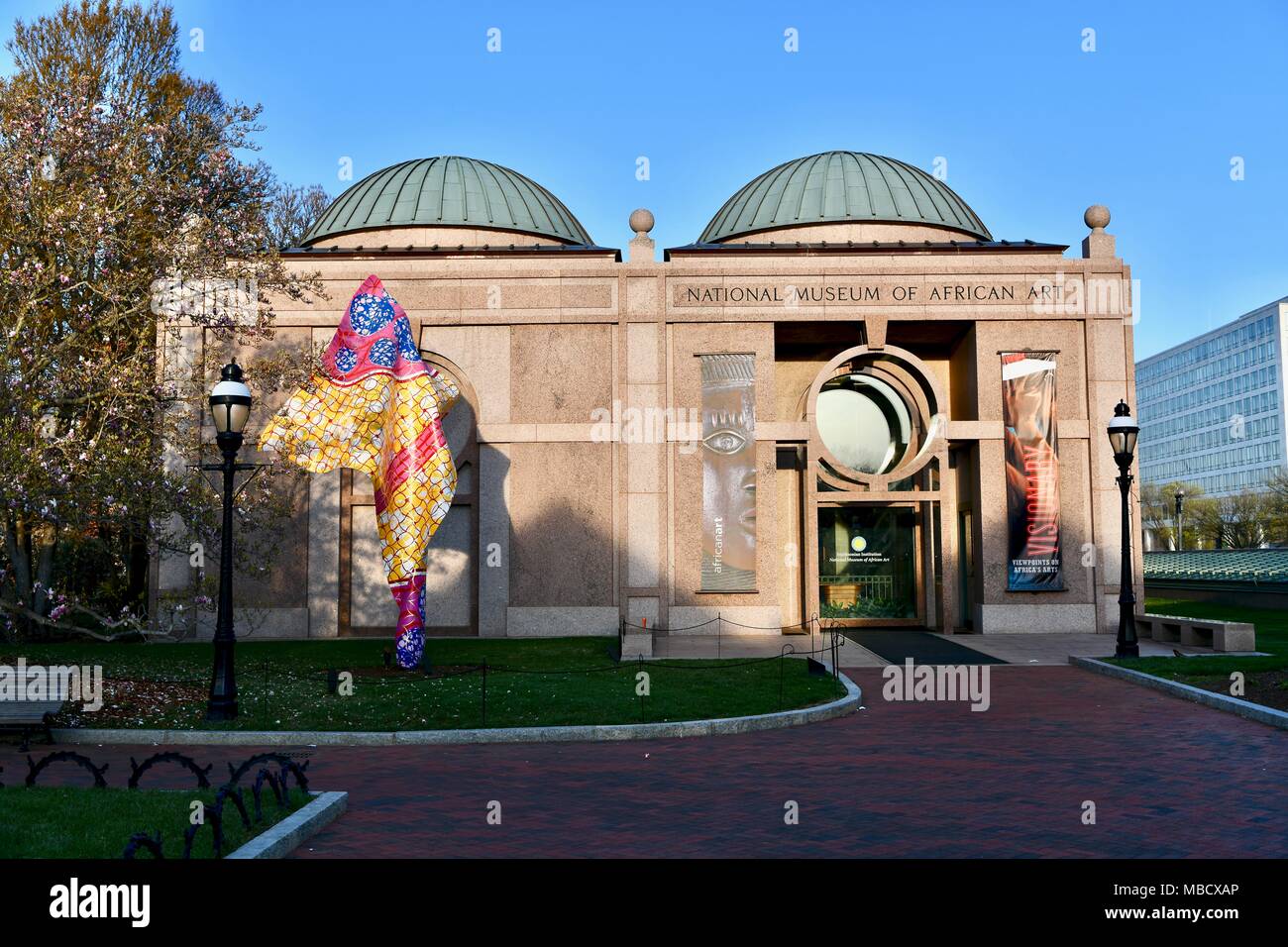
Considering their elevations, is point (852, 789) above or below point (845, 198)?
below

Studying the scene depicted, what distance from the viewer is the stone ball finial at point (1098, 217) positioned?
3047cm

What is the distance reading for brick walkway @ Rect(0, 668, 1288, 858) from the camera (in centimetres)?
848

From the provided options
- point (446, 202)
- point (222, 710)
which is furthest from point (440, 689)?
point (446, 202)

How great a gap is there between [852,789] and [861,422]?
23.0 m

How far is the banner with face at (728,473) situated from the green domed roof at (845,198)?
7.41 metres

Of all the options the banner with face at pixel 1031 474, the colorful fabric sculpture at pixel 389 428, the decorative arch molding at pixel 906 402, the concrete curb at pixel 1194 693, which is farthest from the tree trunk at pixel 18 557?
the banner with face at pixel 1031 474

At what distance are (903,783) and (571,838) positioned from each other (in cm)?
381

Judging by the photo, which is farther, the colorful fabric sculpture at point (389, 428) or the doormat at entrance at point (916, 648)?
the doormat at entrance at point (916, 648)

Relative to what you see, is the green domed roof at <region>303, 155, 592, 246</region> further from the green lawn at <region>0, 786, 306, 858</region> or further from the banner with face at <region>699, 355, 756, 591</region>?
the green lawn at <region>0, 786, 306, 858</region>

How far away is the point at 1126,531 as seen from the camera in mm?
22594

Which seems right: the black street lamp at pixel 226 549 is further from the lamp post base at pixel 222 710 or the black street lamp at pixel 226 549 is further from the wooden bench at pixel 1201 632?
the wooden bench at pixel 1201 632

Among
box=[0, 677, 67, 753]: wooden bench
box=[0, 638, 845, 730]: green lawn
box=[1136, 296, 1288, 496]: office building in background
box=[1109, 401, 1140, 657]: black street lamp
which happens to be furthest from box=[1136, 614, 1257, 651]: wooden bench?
box=[1136, 296, 1288, 496]: office building in background

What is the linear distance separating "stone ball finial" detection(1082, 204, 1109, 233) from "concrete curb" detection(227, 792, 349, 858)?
2736 centimetres

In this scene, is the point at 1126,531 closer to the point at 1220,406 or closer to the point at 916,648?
the point at 916,648
